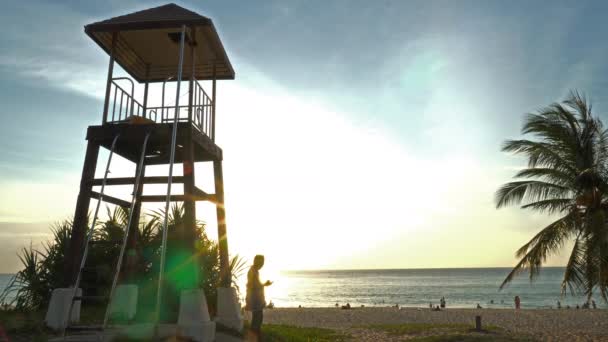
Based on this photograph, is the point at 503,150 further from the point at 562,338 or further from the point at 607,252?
the point at 562,338

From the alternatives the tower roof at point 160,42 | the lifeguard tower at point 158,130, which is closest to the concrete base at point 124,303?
the lifeguard tower at point 158,130

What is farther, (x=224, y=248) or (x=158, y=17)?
(x=224, y=248)

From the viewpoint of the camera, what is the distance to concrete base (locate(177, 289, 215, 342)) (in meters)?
7.41

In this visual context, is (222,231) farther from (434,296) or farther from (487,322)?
(434,296)

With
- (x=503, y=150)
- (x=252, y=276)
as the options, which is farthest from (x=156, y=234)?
(x=503, y=150)

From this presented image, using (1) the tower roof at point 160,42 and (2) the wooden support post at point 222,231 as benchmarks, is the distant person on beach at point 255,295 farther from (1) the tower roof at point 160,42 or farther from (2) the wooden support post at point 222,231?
(1) the tower roof at point 160,42

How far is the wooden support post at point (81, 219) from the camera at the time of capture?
8.62m

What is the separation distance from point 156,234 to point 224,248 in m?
4.42

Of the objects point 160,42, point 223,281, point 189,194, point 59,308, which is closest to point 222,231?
point 223,281

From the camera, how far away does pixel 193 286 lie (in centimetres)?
817

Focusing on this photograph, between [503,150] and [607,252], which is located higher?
[503,150]

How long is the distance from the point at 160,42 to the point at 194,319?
6.41 metres

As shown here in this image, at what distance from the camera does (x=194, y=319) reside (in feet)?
24.7

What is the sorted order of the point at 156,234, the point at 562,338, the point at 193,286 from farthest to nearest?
the point at 562,338
the point at 156,234
the point at 193,286
